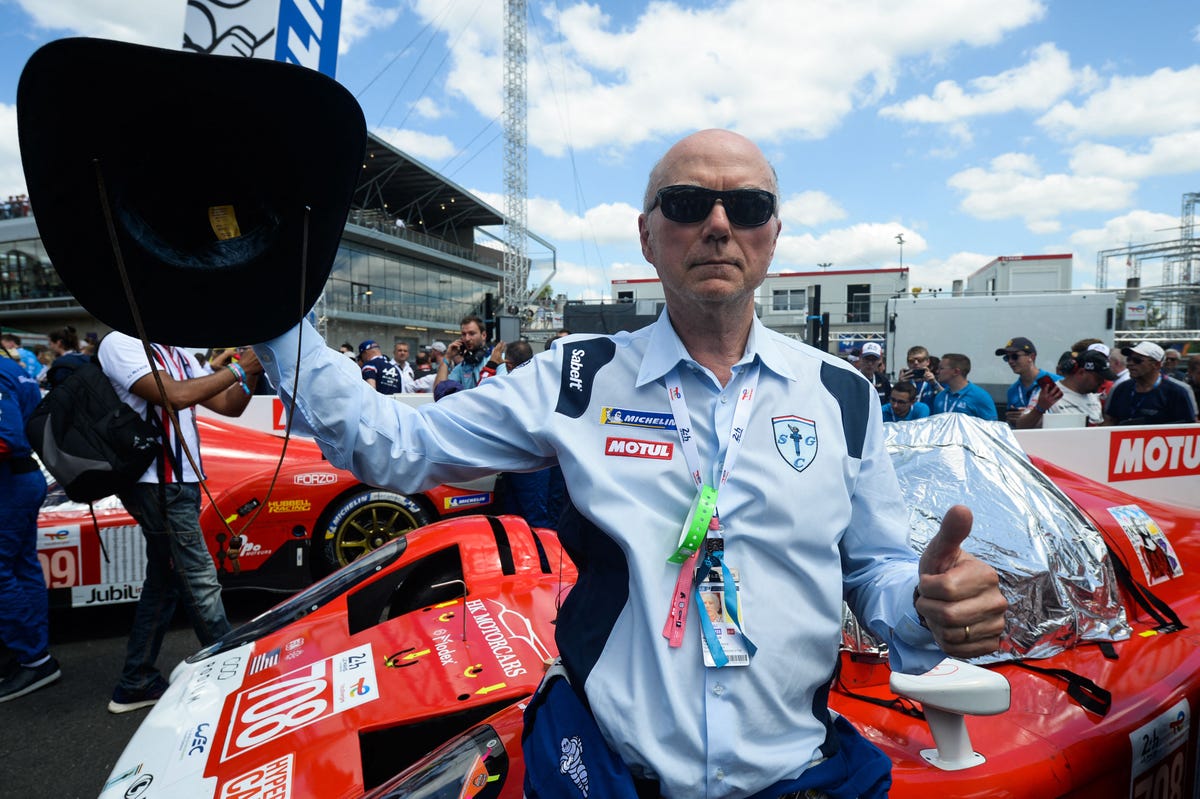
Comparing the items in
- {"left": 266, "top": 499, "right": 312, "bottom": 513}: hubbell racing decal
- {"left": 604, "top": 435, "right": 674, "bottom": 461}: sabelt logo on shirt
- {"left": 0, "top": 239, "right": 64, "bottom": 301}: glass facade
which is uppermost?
{"left": 0, "top": 239, "right": 64, "bottom": 301}: glass facade

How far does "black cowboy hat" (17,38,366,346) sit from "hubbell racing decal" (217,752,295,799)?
118cm

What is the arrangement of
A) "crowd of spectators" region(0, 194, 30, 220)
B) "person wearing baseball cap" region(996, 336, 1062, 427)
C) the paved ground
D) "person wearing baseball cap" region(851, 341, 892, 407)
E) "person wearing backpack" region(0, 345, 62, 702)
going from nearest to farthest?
the paved ground, "person wearing backpack" region(0, 345, 62, 702), "person wearing baseball cap" region(996, 336, 1062, 427), "person wearing baseball cap" region(851, 341, 892, 407), "crowd of spectators" region(0, 194, 30, 220)

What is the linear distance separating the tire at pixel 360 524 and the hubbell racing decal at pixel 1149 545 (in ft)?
12.6

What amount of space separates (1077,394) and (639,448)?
607 centimetres

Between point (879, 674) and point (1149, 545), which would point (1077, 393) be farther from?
point (879, 674)

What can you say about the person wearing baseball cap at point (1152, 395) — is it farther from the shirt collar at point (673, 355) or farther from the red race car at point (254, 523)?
the shirt collar at point (673, 355)

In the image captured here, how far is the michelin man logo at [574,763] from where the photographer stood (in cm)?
109

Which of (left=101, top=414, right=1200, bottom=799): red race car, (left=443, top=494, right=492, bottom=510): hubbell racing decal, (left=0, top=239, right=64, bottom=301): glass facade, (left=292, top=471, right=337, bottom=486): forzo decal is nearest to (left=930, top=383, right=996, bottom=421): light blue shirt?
(left=101, top=414, right=1200, bottom=799): red race car

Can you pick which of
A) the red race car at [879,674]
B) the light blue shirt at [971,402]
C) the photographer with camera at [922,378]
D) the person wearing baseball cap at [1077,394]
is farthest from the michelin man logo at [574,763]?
the photographer with camera at [922,378]

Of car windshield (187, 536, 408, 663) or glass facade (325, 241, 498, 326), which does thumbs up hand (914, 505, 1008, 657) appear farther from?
glass facade (325, 241, 498, 326)

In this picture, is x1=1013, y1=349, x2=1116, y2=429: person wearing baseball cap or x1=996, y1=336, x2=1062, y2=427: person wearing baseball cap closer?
x1=1013, y1=349, x2=1116, y2=429: person wearing baseball cap

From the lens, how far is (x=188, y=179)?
1.02 meters

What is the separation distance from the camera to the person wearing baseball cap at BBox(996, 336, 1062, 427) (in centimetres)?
601

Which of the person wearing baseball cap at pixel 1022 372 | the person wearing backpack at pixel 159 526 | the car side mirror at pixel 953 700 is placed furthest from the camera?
the person wearing baseball cap at pixel 1022 372
